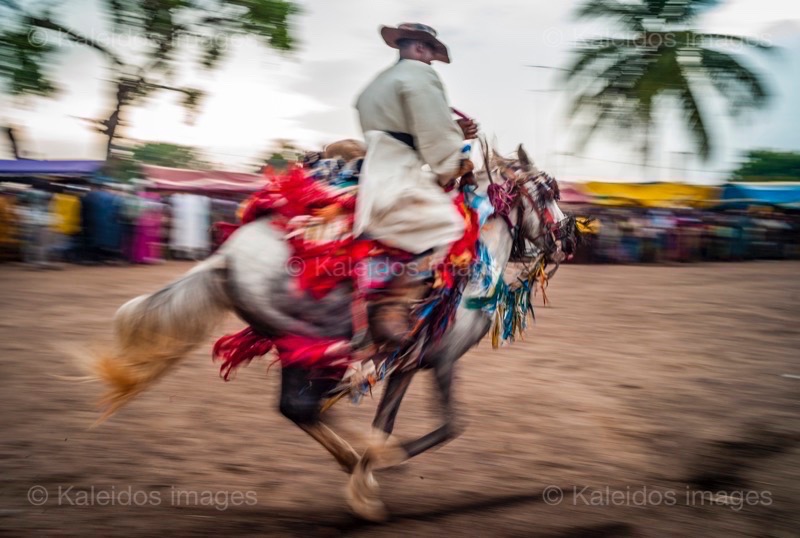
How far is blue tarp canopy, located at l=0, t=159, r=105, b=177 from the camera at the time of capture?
15.4 metres

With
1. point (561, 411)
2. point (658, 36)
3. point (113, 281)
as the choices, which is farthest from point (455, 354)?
point (658, 36)

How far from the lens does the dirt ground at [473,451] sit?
3541 mm

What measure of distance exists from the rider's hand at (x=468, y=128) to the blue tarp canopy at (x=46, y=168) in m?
13.8

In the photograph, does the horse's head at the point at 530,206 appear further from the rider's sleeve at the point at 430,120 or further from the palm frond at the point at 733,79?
the palm frond at the point at 733,79

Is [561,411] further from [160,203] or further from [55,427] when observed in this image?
[160,203]

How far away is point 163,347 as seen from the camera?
3.31 m

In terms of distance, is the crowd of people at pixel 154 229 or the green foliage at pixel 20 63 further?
the green foliage at pixel 20 63

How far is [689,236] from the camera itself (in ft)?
66.8

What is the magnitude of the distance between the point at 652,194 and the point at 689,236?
163 centimetres

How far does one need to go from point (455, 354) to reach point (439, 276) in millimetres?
472

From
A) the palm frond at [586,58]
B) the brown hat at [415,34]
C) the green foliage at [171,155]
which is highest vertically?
the palm frond at [586,58]

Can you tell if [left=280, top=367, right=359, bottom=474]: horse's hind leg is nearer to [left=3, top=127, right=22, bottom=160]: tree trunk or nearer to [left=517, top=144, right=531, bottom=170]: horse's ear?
[left=517, top=144, right=531, bottom=170]: horse's ear

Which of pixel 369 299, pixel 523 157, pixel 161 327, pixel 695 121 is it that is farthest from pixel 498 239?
pixel 695 121

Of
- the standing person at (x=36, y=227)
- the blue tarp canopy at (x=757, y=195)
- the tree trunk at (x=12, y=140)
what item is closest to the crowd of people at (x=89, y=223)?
the standing person at (x=36, y=227)
